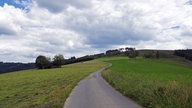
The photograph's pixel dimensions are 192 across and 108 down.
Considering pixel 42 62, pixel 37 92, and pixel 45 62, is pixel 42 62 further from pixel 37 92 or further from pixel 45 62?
pixel 37 92

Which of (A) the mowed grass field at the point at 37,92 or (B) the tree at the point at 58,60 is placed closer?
(A) the mowed grass field at the point at 37,92

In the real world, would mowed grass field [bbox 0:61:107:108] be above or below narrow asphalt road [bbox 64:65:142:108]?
below

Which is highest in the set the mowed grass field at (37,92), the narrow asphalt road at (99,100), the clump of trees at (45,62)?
the clump of trees at (45,62)

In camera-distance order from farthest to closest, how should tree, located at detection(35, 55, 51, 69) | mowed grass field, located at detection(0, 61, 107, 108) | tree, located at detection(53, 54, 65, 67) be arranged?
tree, located at detection(53, 54, 65, 67) < tree, located at detection(35, 55, 51, 69) < mowed grass field, located at detection(0, 61, 107, 108)

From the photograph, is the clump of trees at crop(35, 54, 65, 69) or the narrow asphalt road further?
the clump of trees at crop(35, 54, 65, 69)

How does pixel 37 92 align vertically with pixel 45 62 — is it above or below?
below

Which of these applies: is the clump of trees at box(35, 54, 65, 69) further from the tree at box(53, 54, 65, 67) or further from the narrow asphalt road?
the narrow asphalt road

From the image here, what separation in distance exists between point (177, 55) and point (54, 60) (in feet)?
248

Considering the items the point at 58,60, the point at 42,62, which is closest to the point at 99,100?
the point at 42,62

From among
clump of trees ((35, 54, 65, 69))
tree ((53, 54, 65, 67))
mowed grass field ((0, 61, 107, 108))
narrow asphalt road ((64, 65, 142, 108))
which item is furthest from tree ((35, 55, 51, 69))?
narrow asphalt road ((64, 65, 142, 108))

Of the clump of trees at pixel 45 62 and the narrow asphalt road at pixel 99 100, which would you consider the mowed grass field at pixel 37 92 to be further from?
the clump of trees at pixel 45 62

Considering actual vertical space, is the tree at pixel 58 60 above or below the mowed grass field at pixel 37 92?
above

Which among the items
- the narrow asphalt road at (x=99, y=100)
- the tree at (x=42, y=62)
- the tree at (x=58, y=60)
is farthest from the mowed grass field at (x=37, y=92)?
the tree at (x=58, y=60)

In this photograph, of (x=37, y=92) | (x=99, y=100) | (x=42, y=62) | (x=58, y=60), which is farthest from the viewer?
(x=58, y=60)
